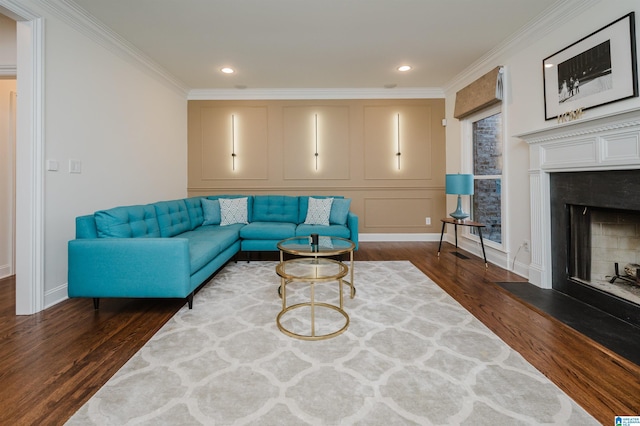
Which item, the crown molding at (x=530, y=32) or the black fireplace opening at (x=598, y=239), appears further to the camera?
the crown molding at (x=530, y=32)

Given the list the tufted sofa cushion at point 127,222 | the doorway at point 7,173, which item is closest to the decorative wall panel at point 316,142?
the tufted sofa cushion at point 127,222

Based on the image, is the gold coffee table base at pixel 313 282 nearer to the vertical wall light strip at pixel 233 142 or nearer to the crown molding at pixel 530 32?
the vertical wall light strip at pixel 233 142

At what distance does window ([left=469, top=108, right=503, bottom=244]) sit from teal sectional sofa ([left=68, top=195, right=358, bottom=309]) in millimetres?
1827

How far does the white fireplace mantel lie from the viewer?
6.44 ft

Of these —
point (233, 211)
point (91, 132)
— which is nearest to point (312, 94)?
point (233, 211)

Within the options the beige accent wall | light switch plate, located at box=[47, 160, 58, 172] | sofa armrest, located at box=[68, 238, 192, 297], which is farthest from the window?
light switch plate, located at box=[47, 160, 58, 172]

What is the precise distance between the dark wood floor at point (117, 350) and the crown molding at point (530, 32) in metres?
2.51

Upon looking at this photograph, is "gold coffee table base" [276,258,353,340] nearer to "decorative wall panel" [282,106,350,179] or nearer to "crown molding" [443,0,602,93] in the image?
"decorative wall panel" [282,106,350,179]

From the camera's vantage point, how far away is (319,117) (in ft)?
16.2

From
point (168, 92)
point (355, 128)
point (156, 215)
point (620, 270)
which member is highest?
point (168, 92)

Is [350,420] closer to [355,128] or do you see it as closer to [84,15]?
[84,15]

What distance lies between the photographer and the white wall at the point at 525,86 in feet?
7.89

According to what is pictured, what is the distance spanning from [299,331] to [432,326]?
92 centimetres

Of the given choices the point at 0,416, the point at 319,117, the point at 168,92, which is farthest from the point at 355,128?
the point at 0,416
